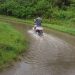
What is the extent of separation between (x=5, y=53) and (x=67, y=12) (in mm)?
25489

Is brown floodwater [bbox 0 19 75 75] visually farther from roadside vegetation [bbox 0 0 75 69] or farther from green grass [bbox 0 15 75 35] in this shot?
roadside vegetation [bbox 0 0 75 69]

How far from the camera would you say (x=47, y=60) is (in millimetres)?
16406

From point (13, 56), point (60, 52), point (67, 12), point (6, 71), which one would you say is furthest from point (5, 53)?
point (67, 12)

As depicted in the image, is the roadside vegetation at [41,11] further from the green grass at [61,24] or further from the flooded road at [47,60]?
the flooded road at [47,60]

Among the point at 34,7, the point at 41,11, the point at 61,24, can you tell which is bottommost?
the point at 61,24

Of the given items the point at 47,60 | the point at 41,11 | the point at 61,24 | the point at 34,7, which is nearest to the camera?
the point at 47,60

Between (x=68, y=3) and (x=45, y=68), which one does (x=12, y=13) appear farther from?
(x=45, y=68)

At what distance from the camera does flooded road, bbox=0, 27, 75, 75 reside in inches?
558

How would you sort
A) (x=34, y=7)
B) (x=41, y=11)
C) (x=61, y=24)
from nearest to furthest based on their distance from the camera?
(x=61, y=24)
(x=41, y=11)
(x=34, y=7)

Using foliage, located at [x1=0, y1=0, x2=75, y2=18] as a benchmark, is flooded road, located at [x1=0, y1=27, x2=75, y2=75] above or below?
above

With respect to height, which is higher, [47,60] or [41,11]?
[47,60]

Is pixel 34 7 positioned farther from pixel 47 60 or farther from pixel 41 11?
pixel 47 60

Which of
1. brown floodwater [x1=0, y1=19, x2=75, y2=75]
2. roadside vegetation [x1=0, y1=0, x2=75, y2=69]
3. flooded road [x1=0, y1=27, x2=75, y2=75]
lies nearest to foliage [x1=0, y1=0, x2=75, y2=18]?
roadside vegetation [x1=0, y1=0, x2=75, y2=69]

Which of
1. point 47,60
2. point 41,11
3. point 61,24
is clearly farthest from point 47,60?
point 41,11
